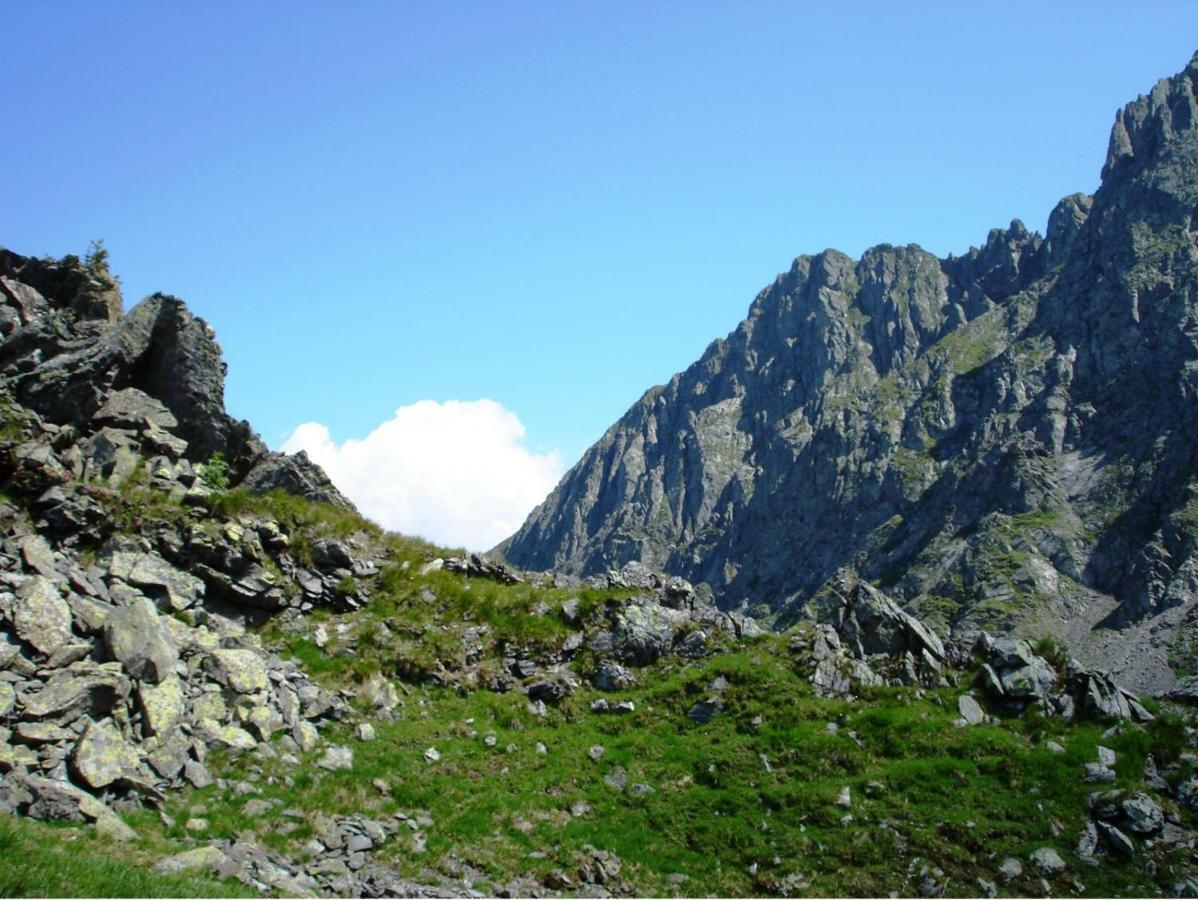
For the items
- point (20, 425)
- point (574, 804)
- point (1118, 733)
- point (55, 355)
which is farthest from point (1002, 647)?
point (55, 355)

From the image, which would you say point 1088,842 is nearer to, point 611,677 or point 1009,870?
point 1009,870

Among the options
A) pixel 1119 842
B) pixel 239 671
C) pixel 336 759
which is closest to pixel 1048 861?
pixel 1119 842

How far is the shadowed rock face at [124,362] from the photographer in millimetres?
34469

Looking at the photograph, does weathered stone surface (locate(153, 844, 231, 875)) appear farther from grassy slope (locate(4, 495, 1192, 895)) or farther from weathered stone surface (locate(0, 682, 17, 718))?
weathered stone surface (locate(0, 682, 17, 718))

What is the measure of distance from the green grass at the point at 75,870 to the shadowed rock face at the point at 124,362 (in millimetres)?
24149

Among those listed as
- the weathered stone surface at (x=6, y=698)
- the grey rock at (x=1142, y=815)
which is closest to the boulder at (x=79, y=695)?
the weathered stone surface at (x=6, y=698)

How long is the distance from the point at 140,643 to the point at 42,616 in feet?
8.40

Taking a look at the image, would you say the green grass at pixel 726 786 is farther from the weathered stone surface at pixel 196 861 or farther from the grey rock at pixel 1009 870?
the weathered stone surface at pixel 196 861

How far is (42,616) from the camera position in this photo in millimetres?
21297

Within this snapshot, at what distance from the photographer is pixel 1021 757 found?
2367 cm

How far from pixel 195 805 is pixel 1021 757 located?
904 inches

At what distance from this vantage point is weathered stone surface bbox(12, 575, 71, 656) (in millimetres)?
20669

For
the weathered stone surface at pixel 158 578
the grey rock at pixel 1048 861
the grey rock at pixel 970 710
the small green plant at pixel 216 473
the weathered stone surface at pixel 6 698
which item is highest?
the small green plant at pixel 216 473

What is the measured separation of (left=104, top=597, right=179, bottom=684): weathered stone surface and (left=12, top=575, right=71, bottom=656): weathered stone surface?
3.47ft
